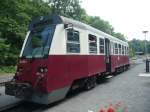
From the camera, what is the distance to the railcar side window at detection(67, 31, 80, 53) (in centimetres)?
985

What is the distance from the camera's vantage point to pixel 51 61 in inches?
341

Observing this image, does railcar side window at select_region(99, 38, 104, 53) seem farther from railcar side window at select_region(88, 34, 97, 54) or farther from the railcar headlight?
the railcar headlight

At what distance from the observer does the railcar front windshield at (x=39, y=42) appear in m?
8.95

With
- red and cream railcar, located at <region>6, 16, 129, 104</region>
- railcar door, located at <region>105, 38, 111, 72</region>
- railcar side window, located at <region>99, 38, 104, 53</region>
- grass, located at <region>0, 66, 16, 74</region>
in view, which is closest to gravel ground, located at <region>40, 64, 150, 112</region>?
red and cream railcar, located at <region>6, 16, 129, 104</region>

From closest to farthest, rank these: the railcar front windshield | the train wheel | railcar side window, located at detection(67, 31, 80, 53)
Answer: the railcar front windshield
railcar side window, located at detection(67, 31, 80, 53)
the train wheel

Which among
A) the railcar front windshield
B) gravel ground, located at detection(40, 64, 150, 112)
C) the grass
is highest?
the railcar front windshield

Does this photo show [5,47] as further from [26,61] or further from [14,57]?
[26,61]

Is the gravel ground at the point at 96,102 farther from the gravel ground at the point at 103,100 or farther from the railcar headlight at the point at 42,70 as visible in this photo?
the railcar headlight at the point at 42,70

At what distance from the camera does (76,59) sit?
10414 millimetres

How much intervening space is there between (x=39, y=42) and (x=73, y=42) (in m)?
1.51

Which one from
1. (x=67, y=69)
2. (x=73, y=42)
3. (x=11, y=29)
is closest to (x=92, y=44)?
(x=73, y=42)

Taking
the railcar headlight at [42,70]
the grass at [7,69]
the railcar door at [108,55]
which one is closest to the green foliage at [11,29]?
the grass at [7,69]

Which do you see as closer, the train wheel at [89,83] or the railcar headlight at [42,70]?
the railcar headlight at [42,70]

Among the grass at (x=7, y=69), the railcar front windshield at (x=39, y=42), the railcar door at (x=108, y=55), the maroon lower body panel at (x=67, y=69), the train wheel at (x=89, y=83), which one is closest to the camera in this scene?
the maroon lower body panel at (x=67, y=69)
